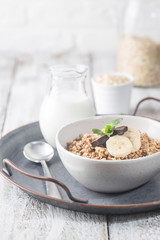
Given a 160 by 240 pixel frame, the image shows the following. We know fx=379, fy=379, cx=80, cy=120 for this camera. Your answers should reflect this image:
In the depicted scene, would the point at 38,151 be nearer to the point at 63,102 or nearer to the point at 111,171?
the point at 63,102

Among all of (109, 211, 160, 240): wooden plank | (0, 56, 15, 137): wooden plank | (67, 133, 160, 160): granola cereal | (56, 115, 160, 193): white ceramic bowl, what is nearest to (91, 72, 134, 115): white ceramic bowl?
(0, 56, 15, 137): wooden plank

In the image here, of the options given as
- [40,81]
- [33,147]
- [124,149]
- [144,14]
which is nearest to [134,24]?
[144,14]

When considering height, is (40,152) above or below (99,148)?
below

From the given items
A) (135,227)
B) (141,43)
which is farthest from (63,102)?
(141,43)

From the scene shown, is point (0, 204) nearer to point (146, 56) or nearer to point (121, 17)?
point (146, 56)

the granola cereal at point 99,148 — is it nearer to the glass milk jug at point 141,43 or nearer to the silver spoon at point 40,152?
the silver spoon at point 40,152
